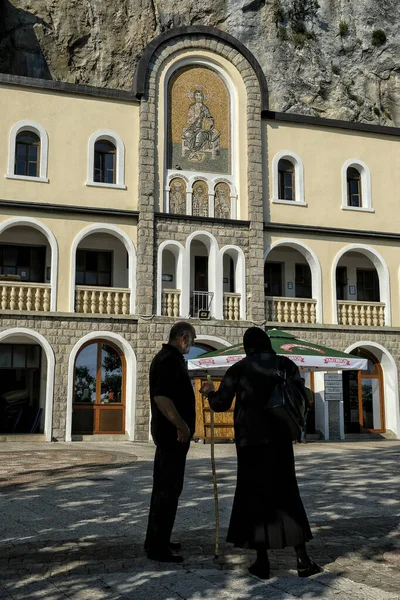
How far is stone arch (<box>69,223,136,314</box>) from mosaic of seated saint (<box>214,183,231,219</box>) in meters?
3.28

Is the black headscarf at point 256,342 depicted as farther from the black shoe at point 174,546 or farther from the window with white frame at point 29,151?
the window with white frame at point 29,151

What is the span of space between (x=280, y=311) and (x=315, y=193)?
459 centimetres

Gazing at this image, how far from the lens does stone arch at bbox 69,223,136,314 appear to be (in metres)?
21.8

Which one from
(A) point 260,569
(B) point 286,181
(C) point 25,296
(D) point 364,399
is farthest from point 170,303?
(A) point 260,569

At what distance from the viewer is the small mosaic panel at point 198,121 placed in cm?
2371

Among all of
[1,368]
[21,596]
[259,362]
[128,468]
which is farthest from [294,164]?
[21,596]

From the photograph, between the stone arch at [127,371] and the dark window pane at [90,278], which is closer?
the stone arch at [127,371]

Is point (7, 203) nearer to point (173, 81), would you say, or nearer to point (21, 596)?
point (173, 81)

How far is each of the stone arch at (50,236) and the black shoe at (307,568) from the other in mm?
17121

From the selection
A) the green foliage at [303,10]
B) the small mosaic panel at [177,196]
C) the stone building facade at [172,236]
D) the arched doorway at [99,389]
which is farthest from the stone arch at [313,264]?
the green foliage at [303,10]

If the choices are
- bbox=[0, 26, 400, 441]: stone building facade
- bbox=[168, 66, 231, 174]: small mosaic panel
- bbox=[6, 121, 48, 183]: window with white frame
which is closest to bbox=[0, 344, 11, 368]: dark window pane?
bbox=[0, 26, 400, 441]: stone building facade

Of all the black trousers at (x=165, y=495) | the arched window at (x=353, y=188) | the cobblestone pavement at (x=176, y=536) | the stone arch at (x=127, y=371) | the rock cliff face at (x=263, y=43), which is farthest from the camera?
the rock cliff face at (x=263, y=43)

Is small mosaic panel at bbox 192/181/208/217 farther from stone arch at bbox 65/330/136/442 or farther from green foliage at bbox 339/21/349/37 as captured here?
green foliage at bbox 339/21/349/37

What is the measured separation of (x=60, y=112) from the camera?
22.7 m
